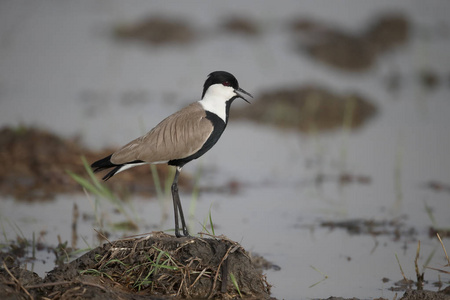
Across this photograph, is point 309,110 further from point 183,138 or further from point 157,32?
point 183,138

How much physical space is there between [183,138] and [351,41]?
47.3 feet

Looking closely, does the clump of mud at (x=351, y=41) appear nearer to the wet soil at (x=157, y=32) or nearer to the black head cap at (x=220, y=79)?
the wet soil at (x=157, y=32)

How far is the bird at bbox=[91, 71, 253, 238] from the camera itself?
22.1ft

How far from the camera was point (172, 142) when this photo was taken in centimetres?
679

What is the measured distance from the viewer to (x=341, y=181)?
10.7m

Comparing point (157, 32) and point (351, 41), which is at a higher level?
point (157, 32)

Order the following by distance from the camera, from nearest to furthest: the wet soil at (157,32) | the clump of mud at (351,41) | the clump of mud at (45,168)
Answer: the clump of mud at (45,168) < the clump of mud at (351,41) < the wet soil at (157,32)

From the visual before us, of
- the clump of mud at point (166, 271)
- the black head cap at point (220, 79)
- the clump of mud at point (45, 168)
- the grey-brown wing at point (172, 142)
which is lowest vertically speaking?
the clump of mud at point (166, 271)

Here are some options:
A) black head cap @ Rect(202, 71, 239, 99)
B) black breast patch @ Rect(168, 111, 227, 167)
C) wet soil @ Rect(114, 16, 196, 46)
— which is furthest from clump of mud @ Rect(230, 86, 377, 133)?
black breast patch @ Rect(168, 111, 227, 167)

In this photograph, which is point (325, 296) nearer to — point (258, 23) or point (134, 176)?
point (134, 176)

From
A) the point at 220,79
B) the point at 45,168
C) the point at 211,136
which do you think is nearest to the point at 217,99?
the point at 220,79

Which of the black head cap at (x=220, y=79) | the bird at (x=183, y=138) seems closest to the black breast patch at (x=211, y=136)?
the bird at (x=183, y=138)

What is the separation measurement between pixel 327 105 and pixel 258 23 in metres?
7.41

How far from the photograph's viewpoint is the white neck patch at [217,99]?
6898 mm
